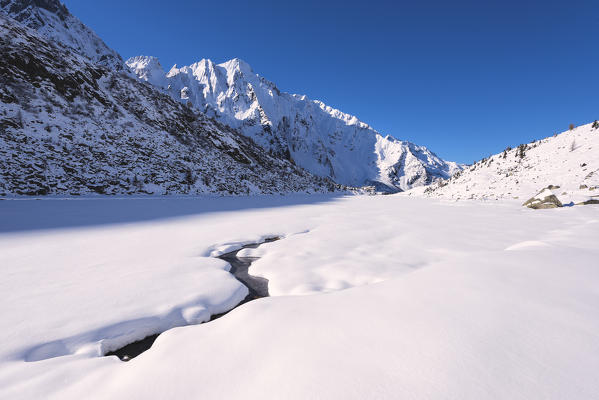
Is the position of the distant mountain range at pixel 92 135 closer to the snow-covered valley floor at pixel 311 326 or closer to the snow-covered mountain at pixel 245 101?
the snow-covered valley floor at pixel 311 326

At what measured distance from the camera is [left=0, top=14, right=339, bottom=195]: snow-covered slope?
1435 cm

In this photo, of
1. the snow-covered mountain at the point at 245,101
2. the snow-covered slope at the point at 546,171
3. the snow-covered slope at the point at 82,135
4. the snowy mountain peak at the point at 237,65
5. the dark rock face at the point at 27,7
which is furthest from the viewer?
the snowy mountain peak at the point at 237,65

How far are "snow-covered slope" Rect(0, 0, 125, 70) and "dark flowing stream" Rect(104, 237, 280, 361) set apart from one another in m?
75.0

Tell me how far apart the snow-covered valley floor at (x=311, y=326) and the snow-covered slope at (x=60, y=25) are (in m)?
75.5

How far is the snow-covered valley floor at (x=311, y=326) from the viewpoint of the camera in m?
1.40

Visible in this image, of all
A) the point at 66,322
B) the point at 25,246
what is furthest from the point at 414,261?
the point at 25,246

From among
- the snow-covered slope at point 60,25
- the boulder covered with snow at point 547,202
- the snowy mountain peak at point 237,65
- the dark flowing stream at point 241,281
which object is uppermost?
the snowy mountain peak at point 237,65

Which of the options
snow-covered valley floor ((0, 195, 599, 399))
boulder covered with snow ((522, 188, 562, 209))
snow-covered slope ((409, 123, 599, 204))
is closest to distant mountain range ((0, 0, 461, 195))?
snow-covered valley floor ((0, 195, 599, 399))

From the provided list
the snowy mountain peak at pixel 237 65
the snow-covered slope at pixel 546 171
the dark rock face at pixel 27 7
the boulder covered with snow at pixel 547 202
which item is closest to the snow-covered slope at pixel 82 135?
the boulder covered with snow at pixel 547 202

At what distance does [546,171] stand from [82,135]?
1476 inches

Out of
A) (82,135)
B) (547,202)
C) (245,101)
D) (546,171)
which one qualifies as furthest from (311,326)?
(245,101)

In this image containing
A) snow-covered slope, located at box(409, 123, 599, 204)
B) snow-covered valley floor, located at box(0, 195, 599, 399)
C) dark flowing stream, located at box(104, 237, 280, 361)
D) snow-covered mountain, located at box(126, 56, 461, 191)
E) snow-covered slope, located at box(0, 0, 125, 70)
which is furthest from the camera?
snow-covered mountain, located at box(126, 56, 461, 191)

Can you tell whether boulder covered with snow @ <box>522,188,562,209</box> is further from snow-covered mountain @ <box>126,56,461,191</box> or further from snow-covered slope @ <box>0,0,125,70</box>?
snow-covered mountain @ <box>126,56,461,191</box>

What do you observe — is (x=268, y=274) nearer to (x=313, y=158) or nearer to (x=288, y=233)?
(x=288, y=233)
